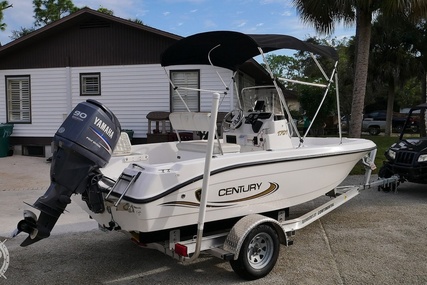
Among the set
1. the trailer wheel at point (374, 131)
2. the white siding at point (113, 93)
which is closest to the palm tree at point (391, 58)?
the trailer wheel at point (374, 131)

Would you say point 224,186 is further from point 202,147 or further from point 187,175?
point 202,147

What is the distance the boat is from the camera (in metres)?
3.55

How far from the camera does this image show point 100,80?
43.0ft

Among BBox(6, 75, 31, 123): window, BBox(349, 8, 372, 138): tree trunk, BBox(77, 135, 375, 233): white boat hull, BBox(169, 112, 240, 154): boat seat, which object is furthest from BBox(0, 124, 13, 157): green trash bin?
BBox(349, 8, 372, 138): tree trunk

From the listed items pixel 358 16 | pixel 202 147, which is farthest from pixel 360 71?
pixel 202 147

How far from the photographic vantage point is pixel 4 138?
13070 millimetres

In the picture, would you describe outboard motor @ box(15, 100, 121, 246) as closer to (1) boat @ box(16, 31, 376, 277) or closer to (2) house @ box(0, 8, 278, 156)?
(1) boat @ box(16, 31, 376, 277)

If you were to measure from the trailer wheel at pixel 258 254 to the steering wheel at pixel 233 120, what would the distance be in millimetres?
1947

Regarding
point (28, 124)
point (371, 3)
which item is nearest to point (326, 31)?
point (371, 3)

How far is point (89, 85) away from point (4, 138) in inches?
123

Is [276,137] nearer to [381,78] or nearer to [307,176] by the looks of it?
[307,176]

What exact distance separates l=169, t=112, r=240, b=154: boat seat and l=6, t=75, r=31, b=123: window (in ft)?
33.2

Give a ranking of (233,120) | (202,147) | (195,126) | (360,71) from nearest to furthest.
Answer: (195,126) < (202,147) < (233,120) < (360,71)

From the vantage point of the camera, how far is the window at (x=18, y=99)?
45.2 ft
